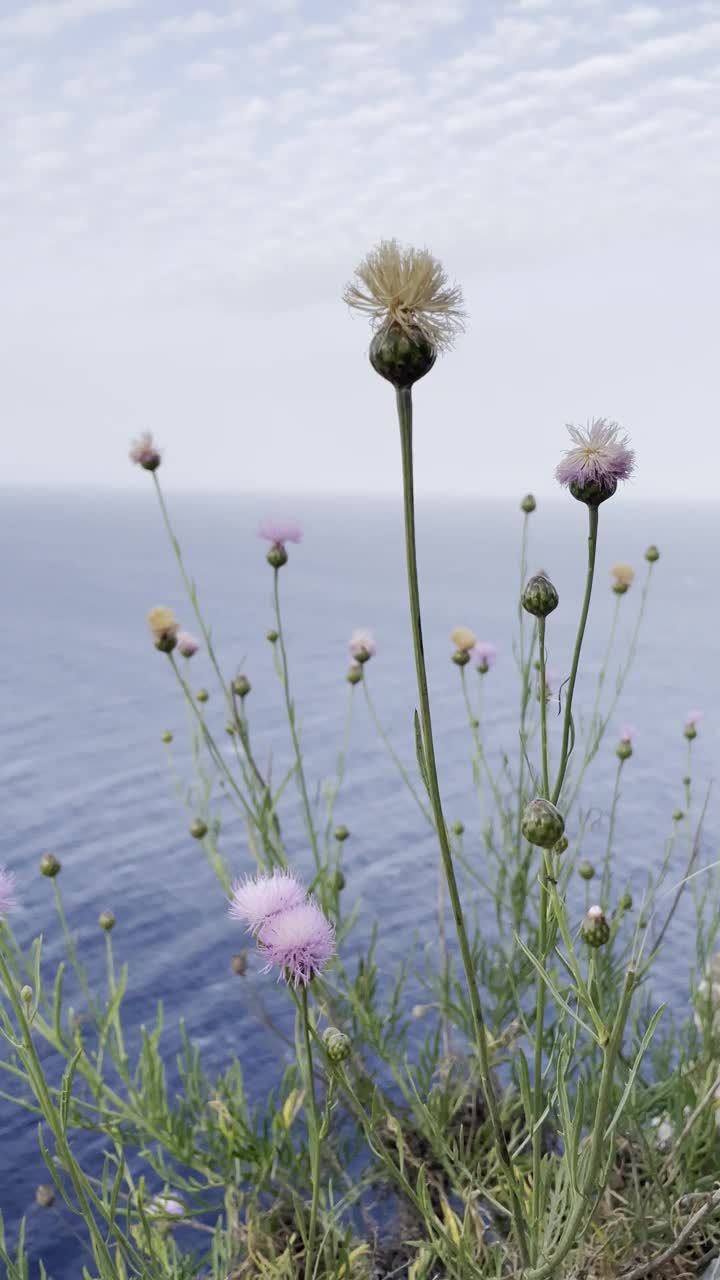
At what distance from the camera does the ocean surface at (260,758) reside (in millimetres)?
6660

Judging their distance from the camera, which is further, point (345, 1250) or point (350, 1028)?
point (350, 1028)

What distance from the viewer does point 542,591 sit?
1387 mm

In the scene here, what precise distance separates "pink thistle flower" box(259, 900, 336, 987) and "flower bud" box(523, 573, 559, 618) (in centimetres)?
52

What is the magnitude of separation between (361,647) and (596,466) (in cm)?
185

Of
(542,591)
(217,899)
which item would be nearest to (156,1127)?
(542,591)

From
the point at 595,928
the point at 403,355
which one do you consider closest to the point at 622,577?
the point at 595,928

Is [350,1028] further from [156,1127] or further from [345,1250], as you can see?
[345,1250]

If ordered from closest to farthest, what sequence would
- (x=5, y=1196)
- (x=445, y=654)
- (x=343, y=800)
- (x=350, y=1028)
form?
(x=350, y=1028) → (x=5, y=1196) → (x=343, y=800) → (x=445, y=654)

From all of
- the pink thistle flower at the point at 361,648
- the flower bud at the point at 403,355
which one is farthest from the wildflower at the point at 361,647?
the flower bud at the point at 403,355

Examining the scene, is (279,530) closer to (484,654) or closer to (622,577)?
(484,654)

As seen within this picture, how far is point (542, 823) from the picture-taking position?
1204 millimetres

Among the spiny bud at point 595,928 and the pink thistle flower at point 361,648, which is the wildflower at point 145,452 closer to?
the pink thistle flower at point 361,648

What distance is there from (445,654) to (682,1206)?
20.8 m

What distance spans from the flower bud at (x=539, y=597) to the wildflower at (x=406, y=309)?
436 mm
